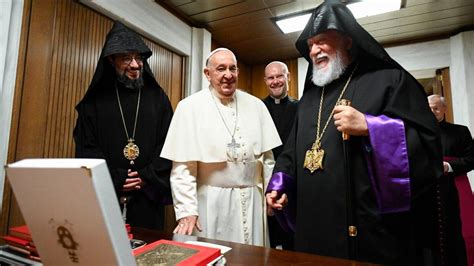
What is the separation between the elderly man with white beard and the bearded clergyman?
0.96m

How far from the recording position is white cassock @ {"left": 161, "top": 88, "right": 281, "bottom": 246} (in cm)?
196

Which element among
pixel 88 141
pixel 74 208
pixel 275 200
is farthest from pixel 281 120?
pixel 74 208

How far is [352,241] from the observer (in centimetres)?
151

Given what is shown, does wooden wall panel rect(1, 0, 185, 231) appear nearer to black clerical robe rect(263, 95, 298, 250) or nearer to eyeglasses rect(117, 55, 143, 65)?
eyeglasses rect(117, 55, 143, 65)

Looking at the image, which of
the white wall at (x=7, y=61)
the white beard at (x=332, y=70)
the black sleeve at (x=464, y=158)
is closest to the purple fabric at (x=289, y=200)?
the white beard at (x=332, y=70)

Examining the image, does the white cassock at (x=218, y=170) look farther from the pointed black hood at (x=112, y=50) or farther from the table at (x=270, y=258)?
the table at (x=270, y=258)

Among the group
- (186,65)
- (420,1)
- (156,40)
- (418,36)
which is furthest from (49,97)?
(418,36)

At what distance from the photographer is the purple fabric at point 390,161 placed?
1420mm

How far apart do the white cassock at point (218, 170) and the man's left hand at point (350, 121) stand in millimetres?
789

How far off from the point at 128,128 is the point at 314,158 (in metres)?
1.42

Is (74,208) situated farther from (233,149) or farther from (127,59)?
(127,59)

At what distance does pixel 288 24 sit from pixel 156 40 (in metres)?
1.88

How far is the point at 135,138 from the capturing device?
2260mm

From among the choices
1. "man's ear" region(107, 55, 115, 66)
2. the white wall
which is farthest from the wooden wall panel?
"man's ear" region(107, 55, 115, 66)
